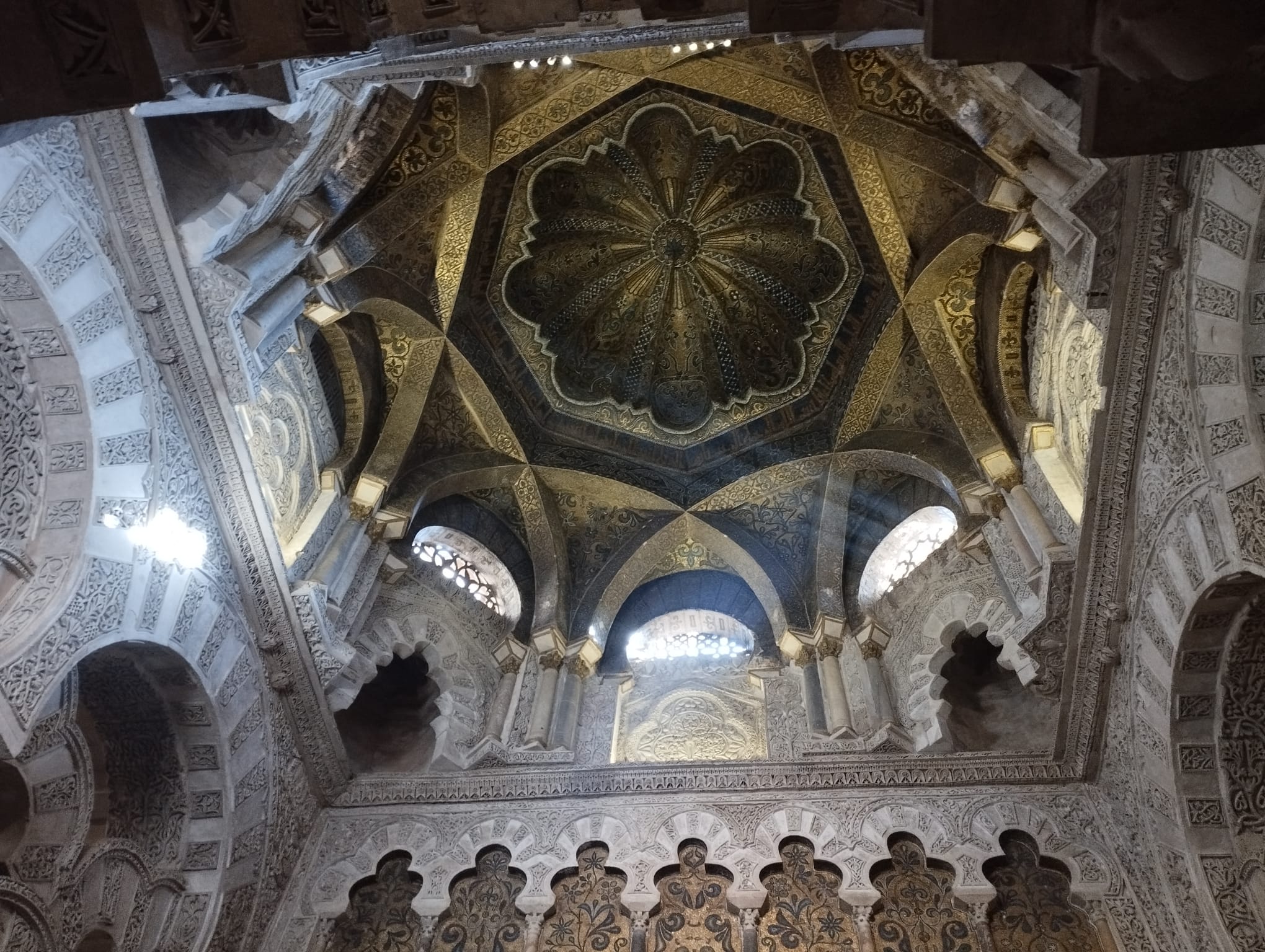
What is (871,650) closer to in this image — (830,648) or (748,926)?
(830,648)

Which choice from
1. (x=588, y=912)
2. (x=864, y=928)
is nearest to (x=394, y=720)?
(x=588, y=912)

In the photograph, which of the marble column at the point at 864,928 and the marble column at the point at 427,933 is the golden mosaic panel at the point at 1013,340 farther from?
the marble column at the point at 427,933

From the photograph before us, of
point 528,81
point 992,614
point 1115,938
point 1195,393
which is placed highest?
point 528,81

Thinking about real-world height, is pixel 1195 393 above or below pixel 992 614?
below

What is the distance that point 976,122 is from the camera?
6602 mm

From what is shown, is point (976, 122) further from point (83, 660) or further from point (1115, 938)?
point (83, 660)

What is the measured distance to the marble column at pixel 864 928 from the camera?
21.5 ft

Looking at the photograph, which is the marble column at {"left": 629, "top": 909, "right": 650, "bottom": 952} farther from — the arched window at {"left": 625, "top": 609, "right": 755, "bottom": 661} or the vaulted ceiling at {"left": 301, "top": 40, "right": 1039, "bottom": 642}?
the vaulted ceiling at {"left": 301, "top": 40, "right": 1039, "bottom": 642}

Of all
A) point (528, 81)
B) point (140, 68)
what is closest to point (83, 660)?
point (140, 68)

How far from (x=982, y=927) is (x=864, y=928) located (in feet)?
2.75

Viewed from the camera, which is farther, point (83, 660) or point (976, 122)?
point (976, 122)

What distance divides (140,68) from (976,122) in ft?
18.3

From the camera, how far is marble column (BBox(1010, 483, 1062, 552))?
7258mm

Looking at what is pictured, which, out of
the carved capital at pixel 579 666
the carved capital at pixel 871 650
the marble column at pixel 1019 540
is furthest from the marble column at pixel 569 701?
the marble column at pixel 1019 540
